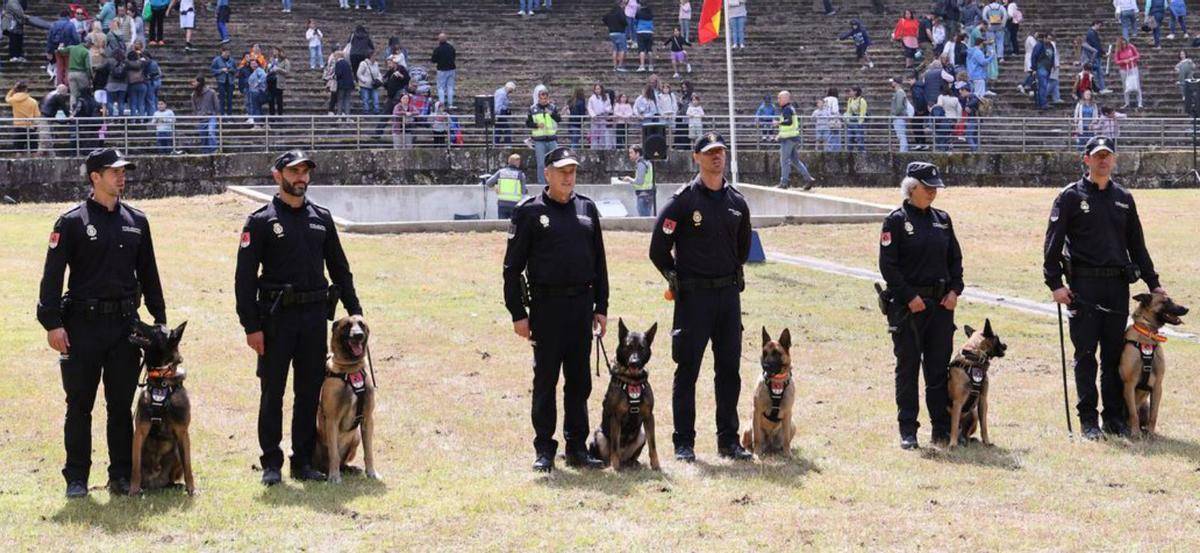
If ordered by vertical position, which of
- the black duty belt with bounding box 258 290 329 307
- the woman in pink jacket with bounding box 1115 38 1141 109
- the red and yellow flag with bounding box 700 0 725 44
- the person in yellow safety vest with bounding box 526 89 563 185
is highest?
the red and yellow flag with bounding box 700 0 725 44

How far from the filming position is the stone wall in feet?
107

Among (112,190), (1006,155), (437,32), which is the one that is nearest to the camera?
(112,190)

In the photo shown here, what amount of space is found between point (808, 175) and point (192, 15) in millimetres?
14691

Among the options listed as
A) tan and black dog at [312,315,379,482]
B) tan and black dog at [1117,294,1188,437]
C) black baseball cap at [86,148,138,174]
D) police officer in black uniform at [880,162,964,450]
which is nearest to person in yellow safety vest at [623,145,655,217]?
tan and black dog at [1117,294,1188,437]

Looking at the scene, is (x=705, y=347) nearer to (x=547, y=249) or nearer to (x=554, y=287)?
(x=554, y=287)

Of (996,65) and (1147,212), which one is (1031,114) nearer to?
(996,65)

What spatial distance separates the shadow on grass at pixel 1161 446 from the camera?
11539mm

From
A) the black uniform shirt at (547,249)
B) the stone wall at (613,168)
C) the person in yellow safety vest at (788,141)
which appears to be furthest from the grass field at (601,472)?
the stone wall at (613,168)

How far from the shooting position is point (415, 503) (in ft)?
32.6

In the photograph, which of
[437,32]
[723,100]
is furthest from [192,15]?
[723,100]

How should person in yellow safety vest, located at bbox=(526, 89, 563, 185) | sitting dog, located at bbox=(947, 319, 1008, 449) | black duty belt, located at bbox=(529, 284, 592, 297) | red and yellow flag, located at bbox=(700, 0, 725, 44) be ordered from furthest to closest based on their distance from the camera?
person in yellow safety vest, located at bbox=(526, 89, 563, 185), red and yellow flag, located at bbox=(700, 0, 725, 44), sitting dog, located at bbox=(947, 319, 1008, 449), black duty belt, located at bbox=(529, 284, 592, 297)

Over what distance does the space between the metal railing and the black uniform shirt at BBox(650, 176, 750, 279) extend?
851 inches

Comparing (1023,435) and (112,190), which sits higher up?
(112,190)

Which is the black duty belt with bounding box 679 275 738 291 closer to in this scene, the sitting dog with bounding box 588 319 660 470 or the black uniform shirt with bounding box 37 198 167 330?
the sitting dog with bounding box 588 319 660 470
